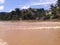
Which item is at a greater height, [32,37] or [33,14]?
[32,37]

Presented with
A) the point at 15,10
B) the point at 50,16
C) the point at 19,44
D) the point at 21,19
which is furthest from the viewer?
the point at 15,10

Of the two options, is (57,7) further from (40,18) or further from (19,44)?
(19,44)

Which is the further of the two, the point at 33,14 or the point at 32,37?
the point at 33,14

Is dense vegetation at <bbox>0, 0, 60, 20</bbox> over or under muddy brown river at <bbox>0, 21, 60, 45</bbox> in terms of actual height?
under

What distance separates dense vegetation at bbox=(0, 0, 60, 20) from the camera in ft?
83.9

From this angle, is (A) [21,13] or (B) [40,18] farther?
(A) [21,13]

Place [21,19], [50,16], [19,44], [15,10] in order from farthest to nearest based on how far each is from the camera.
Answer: [15,10]
[21,19]
[50,16]
[19,44]

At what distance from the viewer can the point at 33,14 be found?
26.9 metres

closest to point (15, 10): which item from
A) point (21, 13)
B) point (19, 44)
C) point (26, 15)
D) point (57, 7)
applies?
point (21, 13)

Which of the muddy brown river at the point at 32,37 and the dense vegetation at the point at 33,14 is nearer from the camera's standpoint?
the muddy brown river at the point at 32,37

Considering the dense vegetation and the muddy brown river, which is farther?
the dense vegetation

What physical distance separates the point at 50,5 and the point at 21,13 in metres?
3.78

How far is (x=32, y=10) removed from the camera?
28.4m

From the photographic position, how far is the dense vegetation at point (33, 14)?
25578 mm
